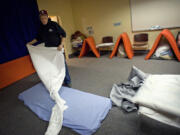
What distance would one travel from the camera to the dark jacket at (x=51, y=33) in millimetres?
2186

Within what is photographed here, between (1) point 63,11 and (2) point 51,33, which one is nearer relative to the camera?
(2) point 51,33

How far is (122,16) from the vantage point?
14.1 ft

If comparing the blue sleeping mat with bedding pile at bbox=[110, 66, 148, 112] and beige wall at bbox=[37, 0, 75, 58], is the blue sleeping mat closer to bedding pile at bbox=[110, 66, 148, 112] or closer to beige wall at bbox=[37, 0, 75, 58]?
bedding pile at bbox=[110, 66, 148, 112]

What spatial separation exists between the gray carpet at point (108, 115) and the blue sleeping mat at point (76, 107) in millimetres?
87

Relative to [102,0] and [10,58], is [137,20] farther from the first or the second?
[10,58]

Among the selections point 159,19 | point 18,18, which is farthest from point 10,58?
point 159,19

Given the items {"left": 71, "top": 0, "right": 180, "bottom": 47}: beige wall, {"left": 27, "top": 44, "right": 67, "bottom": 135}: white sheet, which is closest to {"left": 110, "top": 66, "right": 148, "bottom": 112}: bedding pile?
{"left": 27, "top": 44, "right": 67, "bottom": 135}: white sheet

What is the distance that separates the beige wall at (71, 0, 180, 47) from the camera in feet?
13.8

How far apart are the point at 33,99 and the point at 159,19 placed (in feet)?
Result: 13.6

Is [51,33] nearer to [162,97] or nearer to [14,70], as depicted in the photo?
[14,70]

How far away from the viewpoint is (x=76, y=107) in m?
1.76

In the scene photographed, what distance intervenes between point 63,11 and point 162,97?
474 cm

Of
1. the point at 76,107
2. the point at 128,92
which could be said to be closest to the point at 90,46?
the point at 128,92

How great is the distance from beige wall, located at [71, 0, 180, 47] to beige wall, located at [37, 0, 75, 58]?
0.27 meters
